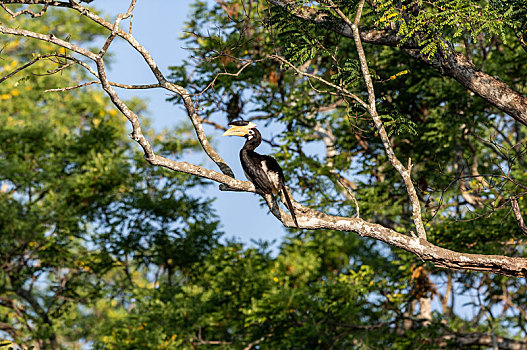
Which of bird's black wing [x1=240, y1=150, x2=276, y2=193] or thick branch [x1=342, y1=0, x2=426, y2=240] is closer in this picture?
thick branch [x1=342, y1=0, x2=426, y2=240]

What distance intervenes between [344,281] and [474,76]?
5.66m

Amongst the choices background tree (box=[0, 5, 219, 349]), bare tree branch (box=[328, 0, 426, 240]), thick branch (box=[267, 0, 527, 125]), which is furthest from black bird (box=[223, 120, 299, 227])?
background tree (box=[0, 5, 219, 349])

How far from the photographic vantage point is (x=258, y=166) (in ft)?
20.8

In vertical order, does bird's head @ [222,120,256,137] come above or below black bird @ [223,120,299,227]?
above

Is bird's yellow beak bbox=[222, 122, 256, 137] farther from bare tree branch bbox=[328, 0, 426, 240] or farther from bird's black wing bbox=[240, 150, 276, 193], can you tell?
bare tree branch bbox=[328, 0, 426, 240]

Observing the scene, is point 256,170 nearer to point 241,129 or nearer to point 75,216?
point 241,129

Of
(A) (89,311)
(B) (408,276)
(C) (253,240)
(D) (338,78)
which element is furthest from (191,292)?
(A) (89,311)

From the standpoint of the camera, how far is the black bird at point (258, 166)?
610 cm

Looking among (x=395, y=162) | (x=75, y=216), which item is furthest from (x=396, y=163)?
(x=75, y=216)

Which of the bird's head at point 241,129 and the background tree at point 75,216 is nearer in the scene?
the bird's head at point 241,129

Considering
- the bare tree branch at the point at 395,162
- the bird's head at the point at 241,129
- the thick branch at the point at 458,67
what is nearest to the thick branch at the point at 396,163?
the bare tree branch at the point at 395,162

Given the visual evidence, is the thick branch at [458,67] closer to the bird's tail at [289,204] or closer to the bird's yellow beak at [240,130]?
the bird's yellow beak at [240,130]

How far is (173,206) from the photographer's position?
14172mm

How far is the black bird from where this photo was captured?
6.10 m
